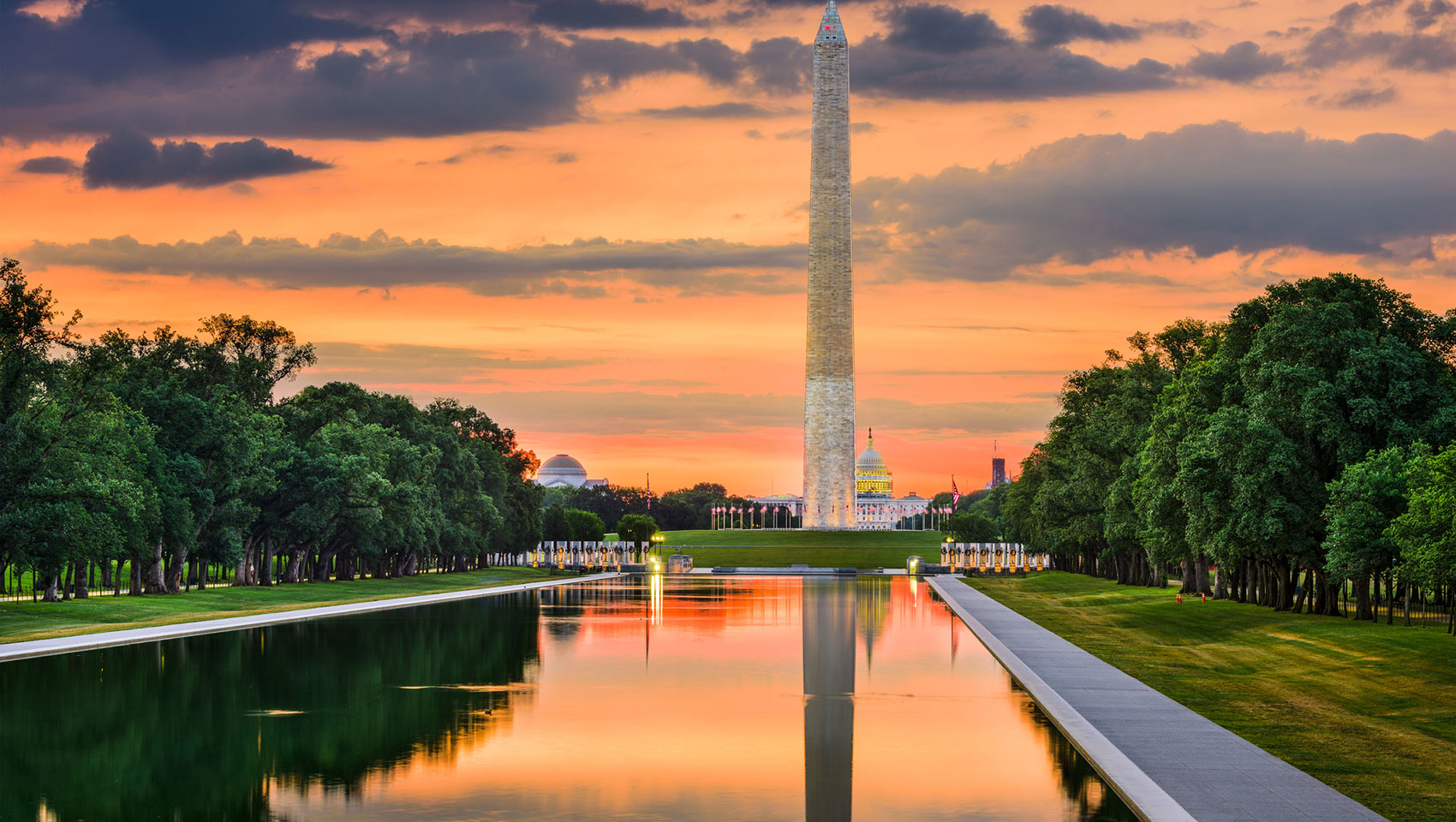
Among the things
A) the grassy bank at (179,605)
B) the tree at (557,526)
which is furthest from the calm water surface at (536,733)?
the tree at (557,526)

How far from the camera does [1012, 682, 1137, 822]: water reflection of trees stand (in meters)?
11.8

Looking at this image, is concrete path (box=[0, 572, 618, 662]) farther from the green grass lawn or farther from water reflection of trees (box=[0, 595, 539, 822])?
the green grass lawn

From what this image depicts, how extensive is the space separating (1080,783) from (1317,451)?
92.0ft

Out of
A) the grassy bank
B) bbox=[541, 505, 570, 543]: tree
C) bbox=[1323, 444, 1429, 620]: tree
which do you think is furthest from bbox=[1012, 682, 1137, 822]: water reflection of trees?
bbox=[541, 505, 570, 543]: tree

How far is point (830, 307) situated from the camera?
3878 inches

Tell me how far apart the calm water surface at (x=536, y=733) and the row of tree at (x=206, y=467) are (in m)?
10.9

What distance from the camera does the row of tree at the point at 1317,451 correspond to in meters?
32.6

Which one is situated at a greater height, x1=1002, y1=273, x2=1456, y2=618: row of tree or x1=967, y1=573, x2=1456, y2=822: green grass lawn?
x1=1002, y1=273, x2=1456, y2=618: row of tree

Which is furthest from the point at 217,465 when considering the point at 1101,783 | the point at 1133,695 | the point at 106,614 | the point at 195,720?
the point at 1101,783

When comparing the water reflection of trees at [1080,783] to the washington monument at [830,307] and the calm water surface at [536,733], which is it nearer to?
the calm water surface at [536,733]

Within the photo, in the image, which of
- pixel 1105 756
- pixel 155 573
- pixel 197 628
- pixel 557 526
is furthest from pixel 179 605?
pixel 557 526

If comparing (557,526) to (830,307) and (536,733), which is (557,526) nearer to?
(830,307)

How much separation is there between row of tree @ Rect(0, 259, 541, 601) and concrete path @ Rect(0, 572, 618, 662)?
5127mm

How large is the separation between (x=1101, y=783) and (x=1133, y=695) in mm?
6755
